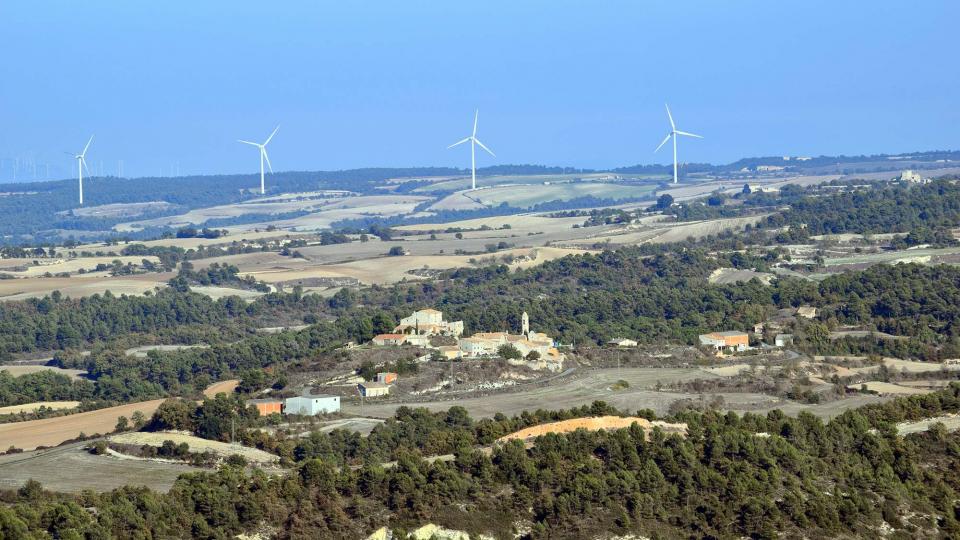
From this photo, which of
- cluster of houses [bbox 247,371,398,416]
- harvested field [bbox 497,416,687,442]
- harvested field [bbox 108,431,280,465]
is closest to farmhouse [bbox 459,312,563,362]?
cluster of houses [bbox 247,371,398,416]

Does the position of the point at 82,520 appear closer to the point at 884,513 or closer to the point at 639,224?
the point at 884,513

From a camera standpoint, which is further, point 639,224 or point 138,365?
point 639,224

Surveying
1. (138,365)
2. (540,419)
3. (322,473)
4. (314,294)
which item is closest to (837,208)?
(314,294)

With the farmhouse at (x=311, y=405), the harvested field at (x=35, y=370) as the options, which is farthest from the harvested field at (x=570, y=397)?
the harvested field at (x=35, y=370)

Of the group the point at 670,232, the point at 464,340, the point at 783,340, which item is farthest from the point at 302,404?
the point at 670,232

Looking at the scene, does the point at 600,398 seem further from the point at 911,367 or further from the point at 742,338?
the point at 742,338

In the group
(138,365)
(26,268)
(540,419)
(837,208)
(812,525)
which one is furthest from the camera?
(837,208)

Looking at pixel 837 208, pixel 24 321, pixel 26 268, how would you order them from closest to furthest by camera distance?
pixel 24 321 < pixel 26 268 < pixel 837 208
